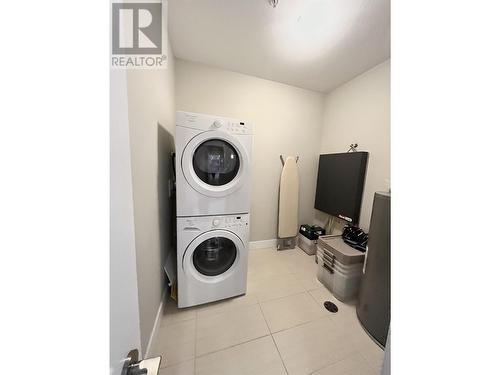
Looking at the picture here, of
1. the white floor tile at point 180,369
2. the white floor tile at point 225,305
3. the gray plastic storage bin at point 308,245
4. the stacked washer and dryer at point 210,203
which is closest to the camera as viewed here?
the white floor tile at point 180,369

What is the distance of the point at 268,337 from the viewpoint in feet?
3.87

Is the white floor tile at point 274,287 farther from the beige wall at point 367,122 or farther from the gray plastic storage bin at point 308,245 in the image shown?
the beige wall at point 367,122

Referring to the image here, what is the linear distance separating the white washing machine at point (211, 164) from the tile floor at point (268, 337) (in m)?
0.86

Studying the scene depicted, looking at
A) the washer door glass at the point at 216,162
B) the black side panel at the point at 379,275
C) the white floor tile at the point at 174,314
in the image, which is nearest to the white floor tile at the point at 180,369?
the white floor tile at the point at 174,314

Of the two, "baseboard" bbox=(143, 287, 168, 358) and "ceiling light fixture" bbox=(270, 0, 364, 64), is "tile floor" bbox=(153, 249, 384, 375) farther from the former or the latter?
"ceiling light fixture" bbox=(270, 0, 364, 64)

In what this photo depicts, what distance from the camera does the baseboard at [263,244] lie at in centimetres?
242

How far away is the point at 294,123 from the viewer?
2.41m

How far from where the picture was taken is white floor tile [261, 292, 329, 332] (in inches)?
51.1

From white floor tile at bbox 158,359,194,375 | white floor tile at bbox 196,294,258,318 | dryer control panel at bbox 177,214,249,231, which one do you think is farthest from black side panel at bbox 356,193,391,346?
white floor tile at bbox 158,359,194,375

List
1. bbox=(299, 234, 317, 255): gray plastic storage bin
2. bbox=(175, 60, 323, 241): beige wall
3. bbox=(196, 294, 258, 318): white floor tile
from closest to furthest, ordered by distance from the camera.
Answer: bbox=(196, 294, 258, 318): white floor tile
bbox=(175, 60, 323, 241): beige wall
bbox=(299, 234, 317, 255): gray plastic storage bin

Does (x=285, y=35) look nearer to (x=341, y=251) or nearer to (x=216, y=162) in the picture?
(x=216, y=162)

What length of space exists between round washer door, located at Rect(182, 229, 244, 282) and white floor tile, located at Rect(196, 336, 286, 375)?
48 cm
